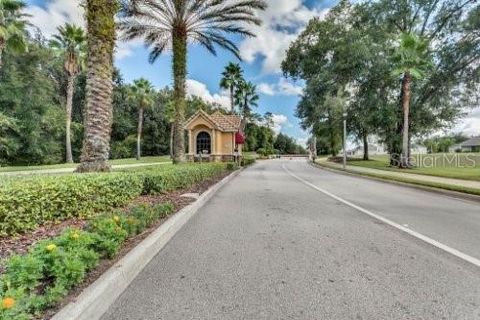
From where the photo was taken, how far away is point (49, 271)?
354 centimetres

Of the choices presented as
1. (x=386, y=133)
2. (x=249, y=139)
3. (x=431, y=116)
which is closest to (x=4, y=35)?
(x=386, y=133)

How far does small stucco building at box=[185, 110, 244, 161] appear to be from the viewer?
116ft

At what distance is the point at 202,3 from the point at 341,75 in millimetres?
17552

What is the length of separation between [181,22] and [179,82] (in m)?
3.04

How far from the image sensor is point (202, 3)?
18344mm

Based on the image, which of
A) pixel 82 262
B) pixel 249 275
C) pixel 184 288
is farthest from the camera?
pixel 249 275

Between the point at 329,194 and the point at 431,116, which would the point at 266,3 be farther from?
the point at 431,116

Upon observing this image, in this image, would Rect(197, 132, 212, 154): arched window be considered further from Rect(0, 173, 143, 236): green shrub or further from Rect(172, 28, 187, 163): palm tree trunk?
Rect(0, 173, 143, 236): green shrub

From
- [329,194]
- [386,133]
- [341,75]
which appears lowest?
[329,194]

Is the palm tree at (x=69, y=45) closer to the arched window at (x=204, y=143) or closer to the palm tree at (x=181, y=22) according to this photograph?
the arched window at (x=204, y=143)

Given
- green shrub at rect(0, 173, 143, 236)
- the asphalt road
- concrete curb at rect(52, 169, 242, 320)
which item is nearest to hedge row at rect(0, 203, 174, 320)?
concrete curb at rect(52, 169, 242, 320)

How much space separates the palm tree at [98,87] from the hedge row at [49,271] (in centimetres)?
568

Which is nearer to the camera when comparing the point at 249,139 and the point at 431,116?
the point at 431,116

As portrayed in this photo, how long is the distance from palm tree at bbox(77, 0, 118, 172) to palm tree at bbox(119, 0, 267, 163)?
7782 mm
